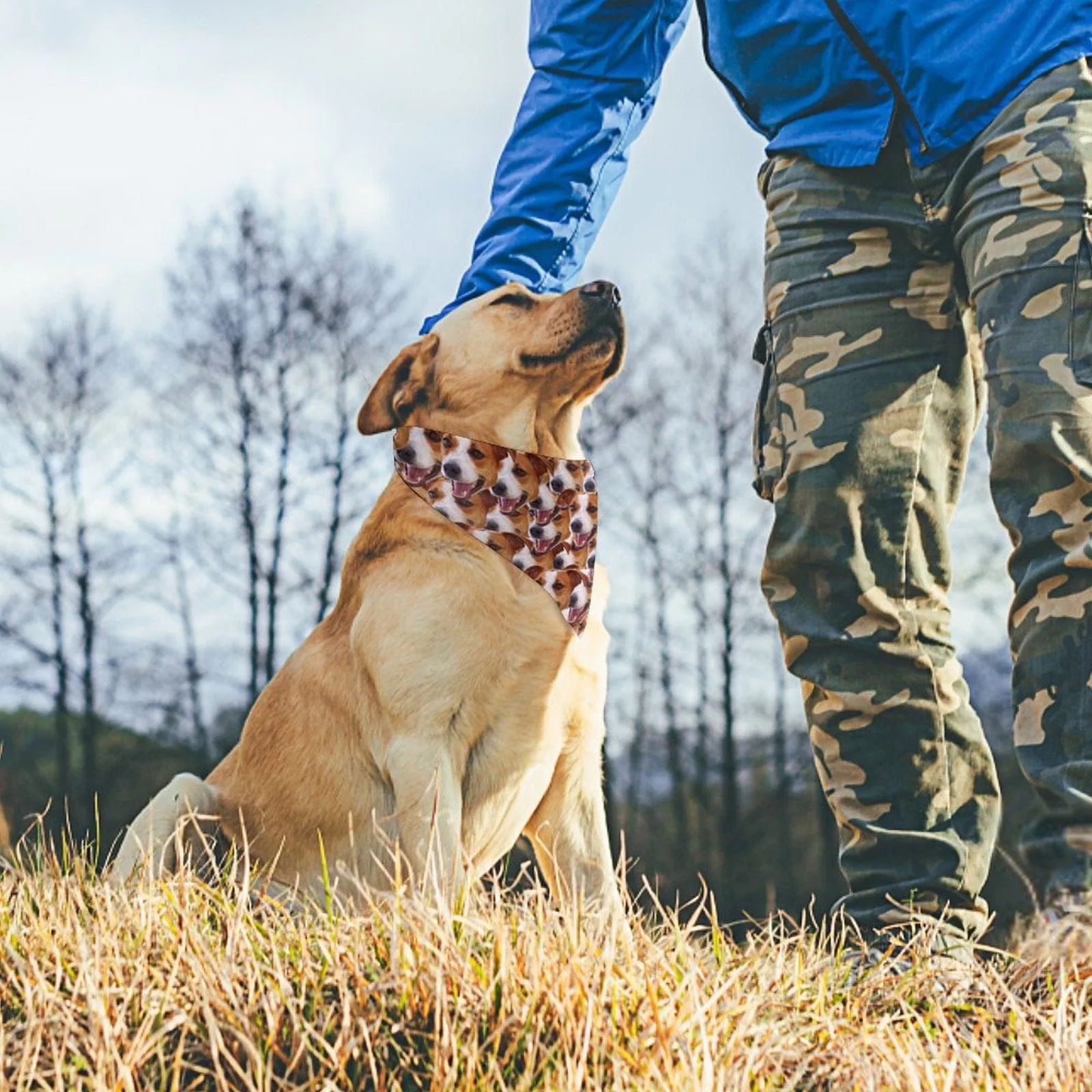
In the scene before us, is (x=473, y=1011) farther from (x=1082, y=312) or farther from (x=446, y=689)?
(x=1082, y=312)

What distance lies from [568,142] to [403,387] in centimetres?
80

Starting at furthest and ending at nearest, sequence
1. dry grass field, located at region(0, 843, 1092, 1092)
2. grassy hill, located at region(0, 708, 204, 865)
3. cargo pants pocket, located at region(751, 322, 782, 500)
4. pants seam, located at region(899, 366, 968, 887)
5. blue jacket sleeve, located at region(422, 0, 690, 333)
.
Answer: grassy hill, located at region(0, 708, 204, 865) < blue jacket sleeve, located at region(422, 0, 690, 333) < cargo pants pocket, located at region(751, 322, 782, 500) < pants seam, located at region(899, 366, 968, 887) < dry grass field, located at region(0, 843, 1092, 1092)

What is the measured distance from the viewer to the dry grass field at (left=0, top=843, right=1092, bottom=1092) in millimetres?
1689

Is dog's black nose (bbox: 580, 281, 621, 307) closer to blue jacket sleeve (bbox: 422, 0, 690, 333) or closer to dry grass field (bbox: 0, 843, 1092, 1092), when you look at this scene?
blue jacket sleeve (bbox: 422, 0, 690, 333)

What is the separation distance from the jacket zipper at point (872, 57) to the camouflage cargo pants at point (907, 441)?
3.4 inches

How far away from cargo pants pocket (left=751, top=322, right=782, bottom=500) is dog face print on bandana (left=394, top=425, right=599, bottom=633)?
0.50 metres

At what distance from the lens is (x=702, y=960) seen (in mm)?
2191

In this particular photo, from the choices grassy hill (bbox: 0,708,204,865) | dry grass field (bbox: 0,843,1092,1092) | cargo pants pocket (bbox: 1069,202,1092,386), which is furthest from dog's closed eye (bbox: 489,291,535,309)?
grassy hill (bbox: 0,708,204,865)

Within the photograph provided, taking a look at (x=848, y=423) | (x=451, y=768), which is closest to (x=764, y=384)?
(x=848, y=423)

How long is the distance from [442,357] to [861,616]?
1382 millimetres

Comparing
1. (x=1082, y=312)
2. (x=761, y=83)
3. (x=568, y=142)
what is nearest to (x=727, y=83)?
(x=761, y=83)

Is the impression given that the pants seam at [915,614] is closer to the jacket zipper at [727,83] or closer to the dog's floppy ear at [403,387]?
the jacket zipper at [727,83]

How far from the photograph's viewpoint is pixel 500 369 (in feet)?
11.6

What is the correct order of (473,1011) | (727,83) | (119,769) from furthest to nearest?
(119,769) < (727,83) < (473,1011)
